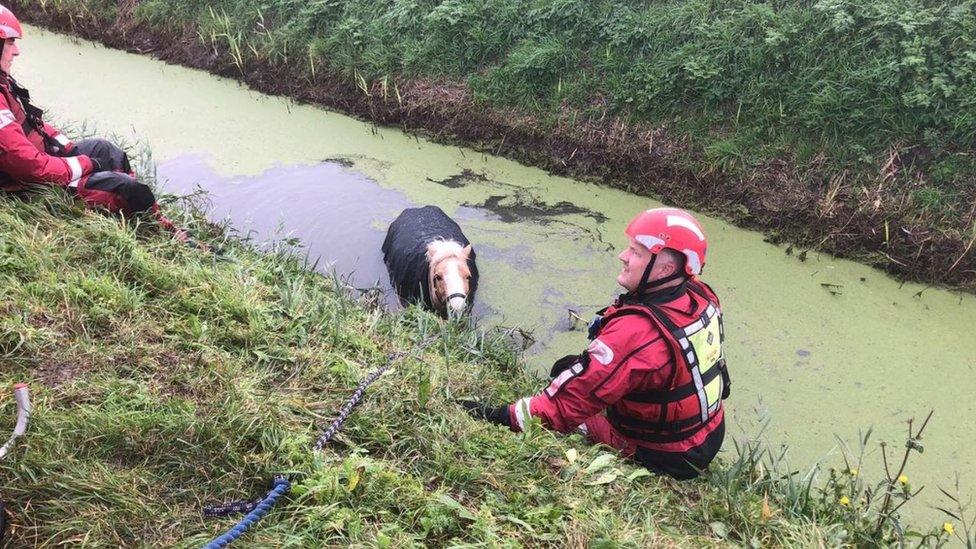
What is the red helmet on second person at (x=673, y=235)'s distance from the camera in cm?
262

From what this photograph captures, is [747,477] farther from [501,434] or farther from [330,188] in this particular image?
[330,188]

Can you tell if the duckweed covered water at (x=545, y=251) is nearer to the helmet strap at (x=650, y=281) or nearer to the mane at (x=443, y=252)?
the mane at (x=443, y=252)

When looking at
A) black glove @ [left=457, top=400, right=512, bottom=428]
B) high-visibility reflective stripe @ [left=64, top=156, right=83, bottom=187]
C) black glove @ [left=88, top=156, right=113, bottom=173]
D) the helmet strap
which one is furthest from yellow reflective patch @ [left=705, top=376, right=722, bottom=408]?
black glove @ [left=88, top=156, right=113, bottom=173]

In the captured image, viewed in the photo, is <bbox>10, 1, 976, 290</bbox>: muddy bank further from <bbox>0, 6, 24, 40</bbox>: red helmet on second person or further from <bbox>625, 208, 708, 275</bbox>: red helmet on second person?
<bbox>0, 6, 24, 40</bbox>: red helmet on second person

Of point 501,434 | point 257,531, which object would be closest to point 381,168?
point 501,434

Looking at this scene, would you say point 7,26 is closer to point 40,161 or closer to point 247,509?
point 40,161

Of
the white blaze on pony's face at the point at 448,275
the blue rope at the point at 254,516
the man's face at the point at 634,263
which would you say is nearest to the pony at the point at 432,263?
the white blaze on pony's face at the point at 448,275

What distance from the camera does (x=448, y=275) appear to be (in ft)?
14.5

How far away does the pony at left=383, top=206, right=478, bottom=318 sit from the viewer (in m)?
4.40

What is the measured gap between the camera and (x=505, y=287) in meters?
4.88

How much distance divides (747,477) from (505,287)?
2414mm

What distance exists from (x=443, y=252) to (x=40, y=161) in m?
2.53

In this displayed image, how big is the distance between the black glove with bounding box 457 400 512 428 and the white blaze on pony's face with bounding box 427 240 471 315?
1.33m

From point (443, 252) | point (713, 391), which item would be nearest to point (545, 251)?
point (443, 252)
